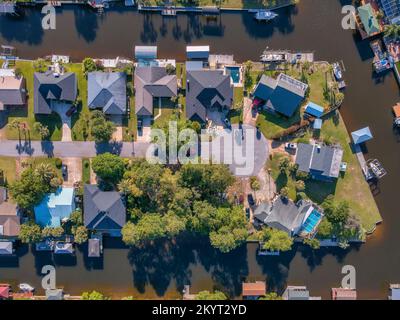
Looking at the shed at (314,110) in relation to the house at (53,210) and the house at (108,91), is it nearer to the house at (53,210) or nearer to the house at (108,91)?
the house at (108,91)

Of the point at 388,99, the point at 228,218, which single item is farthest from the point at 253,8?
the point at 228,218

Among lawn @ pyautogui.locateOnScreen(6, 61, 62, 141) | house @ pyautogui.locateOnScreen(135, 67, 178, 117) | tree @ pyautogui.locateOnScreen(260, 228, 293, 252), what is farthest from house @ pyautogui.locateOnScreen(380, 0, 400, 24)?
lawn @ pyautogui.locateOnScreen(6, 61, 62, 141)

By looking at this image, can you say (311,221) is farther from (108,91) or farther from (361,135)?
(108,91)

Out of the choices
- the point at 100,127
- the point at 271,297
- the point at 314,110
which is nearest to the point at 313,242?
the point at 271,297

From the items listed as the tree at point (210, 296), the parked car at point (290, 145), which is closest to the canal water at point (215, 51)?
the tree at point (210, 296)

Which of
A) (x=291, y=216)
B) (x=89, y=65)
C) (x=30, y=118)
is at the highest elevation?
(x=89, y=65)
